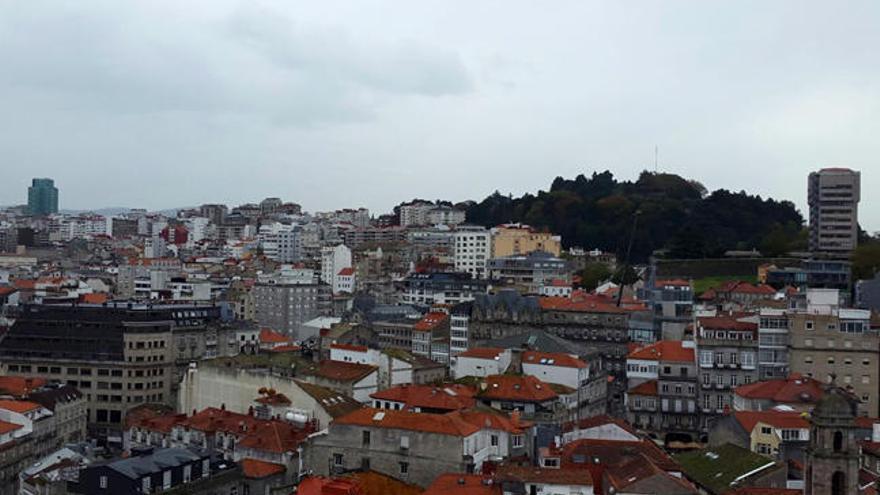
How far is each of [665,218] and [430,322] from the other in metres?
57.3

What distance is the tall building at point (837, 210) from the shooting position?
113062 mm

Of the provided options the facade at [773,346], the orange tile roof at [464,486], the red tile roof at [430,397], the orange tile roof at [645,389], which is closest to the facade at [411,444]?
the orange tile roof at [464,486]

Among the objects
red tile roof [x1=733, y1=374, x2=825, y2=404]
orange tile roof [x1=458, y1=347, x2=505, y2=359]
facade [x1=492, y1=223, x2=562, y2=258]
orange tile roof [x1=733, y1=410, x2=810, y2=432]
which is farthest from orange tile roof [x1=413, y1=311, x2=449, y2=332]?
facade [x1=492, y1=223, x2=562, y2=258]

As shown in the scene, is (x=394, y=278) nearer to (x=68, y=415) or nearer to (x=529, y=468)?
(x=68, y=415)

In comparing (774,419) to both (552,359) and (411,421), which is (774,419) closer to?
(411,421)

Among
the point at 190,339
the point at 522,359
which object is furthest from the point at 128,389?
the point at 522,359

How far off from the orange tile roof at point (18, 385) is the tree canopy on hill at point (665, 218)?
67040 mm

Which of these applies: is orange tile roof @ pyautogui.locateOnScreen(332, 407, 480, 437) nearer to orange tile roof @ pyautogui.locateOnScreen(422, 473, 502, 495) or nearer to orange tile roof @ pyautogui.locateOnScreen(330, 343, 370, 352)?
orange tile roof @ pyautogui.locateOnScreen(422, 473, 502, 495)

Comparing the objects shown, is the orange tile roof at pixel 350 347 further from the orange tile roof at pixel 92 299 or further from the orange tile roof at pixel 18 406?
the orange tile roof at pixel 92 299

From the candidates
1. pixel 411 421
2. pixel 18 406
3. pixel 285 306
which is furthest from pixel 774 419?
pixel 285 306

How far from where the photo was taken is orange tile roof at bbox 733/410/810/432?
3834cm

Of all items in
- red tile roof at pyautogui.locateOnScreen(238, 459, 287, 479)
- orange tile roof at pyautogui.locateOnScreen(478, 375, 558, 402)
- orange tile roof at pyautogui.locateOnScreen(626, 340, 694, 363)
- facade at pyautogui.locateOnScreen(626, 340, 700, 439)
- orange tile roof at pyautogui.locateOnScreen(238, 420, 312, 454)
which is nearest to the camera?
red tile roof at pyautogui.locateOnScreen(238, 459, 287, 479)

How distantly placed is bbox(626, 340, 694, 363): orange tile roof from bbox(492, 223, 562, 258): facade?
59924 millimetres

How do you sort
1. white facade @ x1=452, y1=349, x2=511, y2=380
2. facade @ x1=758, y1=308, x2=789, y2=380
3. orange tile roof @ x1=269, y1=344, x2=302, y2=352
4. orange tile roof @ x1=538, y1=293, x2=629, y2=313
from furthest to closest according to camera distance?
orange tile roof @ x1=538, y1=293, x2=629, y2=313 → orange tile roof @ x1=269, y1=344, x2=302, y2=352 → white facade @ x1=452, y1=349, x2=511, y2=380 → facade @ x1=758, y1=308, x2=789, y2=380
